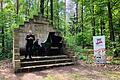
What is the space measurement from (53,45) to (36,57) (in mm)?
1478

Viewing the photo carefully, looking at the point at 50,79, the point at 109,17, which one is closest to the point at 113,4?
the point at 109,17

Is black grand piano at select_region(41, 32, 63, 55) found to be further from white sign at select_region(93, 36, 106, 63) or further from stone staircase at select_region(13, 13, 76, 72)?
white sign at select_region(93, 36, 106, 63)

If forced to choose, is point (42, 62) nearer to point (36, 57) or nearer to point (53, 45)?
point (36, 57)

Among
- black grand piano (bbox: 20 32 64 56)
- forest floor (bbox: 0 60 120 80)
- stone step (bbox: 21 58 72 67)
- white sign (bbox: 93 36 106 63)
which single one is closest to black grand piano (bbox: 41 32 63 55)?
black grand piano (bbox: 20 32 64 56)

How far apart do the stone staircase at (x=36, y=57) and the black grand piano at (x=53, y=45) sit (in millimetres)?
367

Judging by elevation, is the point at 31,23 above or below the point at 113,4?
below

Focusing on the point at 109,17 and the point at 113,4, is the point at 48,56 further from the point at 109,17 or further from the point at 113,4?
the point at 113,4

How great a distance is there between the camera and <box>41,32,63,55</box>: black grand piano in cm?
996

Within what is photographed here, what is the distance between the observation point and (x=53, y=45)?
33.4ft

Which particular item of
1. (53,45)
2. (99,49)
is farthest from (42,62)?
(99,49)

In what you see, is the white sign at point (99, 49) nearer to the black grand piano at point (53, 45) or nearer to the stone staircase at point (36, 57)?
the stone staircase at point (36, 57)

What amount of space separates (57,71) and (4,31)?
714 centimetres

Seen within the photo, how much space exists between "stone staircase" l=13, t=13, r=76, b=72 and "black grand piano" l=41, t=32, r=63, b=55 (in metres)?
0.37

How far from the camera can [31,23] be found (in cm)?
1042
